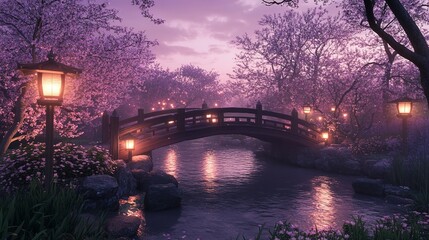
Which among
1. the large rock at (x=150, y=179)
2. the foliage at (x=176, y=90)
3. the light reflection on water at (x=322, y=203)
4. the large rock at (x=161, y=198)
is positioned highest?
the foliage at (x=176, y=90)

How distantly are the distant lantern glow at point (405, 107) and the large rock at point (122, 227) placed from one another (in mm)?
12979

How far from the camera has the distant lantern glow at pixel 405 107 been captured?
15.7 meters

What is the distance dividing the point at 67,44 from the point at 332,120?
1734 cm

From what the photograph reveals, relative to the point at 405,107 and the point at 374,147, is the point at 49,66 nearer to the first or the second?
the point at 405,107

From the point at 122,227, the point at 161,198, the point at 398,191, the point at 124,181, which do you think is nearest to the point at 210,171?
the point at 124,181

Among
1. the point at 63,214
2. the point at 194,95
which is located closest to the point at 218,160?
the point at 63,214

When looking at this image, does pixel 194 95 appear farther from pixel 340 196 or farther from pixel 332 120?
pixel 340 196

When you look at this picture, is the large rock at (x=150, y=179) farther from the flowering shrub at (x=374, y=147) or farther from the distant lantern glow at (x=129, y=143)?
the flowering shrub at (x=374, y=147)

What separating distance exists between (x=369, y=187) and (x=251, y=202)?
17.1ft

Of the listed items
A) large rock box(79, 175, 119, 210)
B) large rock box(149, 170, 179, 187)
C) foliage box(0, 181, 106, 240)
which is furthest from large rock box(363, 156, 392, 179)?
foliage box(0, 181, 106, 240)

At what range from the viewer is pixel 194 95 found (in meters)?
70.4

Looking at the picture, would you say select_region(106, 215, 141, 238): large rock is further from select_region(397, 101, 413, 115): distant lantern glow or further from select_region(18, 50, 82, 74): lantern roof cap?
select_region(397, 101, 413, 115): distant lantern glow

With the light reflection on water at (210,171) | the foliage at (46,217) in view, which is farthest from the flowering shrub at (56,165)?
the light reflection on water at (210,171)

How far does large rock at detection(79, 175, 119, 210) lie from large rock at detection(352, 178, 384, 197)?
1039 cm
